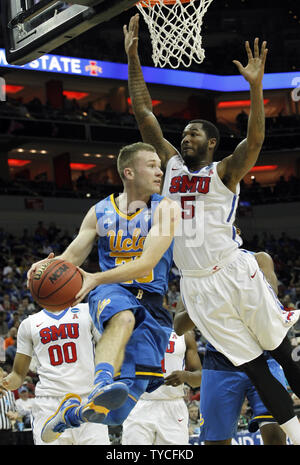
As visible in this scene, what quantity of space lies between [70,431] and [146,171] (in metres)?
2.63

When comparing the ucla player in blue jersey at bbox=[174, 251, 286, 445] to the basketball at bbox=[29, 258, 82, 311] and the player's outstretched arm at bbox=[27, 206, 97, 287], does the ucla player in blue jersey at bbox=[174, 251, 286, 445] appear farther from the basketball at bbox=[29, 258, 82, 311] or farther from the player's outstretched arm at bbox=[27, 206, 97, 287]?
the basketball at bbox=[29, 258, 82, 311]

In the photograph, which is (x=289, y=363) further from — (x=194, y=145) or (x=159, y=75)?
(x=159, y=75)

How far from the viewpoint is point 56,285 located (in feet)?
12.6

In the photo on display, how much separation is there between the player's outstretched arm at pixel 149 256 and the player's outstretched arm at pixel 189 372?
201 centimetres

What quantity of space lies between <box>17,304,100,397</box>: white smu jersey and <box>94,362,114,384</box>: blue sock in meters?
2.18

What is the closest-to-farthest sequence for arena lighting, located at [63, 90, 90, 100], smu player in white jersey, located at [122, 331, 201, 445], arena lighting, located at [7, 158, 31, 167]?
1. smu player in white jersey, located at [122, 331, 201, 445]
2. arena lighting, located at [7, 158, 31, 167]
3. arena lighting, located at [63, 90, 90, 100]

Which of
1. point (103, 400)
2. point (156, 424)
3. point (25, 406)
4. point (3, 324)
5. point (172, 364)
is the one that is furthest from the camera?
point (3, 324)

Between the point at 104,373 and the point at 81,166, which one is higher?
the point at 81,166

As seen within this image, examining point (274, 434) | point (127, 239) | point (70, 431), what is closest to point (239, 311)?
point (127, 239)

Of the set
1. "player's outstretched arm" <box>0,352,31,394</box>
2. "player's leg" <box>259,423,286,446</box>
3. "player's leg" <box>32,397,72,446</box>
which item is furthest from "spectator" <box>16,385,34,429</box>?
"player's leg" <box>259,423,286,446</box>

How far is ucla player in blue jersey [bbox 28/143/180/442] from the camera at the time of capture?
3992 millimetres

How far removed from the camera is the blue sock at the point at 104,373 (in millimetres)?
3892

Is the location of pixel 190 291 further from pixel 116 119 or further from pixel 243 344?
pixel 116 119
